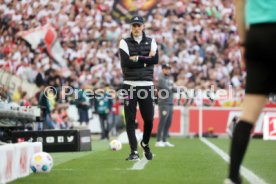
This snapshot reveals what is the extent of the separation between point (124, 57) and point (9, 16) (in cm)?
2128

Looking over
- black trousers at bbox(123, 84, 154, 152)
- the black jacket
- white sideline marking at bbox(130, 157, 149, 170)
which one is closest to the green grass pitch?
white sideline marking at bbox(130, 157, 149, 170)

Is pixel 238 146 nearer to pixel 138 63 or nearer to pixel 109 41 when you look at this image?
pixel 138 63

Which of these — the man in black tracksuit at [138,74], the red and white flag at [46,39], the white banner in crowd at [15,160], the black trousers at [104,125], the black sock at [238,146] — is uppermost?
the red and white flag at [46,39]

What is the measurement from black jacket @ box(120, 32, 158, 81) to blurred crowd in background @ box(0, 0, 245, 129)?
15.3 meters

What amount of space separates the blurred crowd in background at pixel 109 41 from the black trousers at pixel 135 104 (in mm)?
15397

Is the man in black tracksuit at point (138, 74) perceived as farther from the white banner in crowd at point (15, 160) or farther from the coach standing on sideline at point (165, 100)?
the coach standing on sideline at point (165, 100)

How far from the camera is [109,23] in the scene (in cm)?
3216

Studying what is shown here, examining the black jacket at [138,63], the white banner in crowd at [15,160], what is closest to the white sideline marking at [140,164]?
the black jacket at [138,63]

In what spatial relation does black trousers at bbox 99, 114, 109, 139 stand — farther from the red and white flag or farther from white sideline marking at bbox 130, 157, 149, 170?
white sideline marking at bbox 130, 157, 149, 170

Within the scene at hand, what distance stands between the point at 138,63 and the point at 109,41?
1974 cm

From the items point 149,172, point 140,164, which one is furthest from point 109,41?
point 149,172

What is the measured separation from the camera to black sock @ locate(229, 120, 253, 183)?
18.4 feet

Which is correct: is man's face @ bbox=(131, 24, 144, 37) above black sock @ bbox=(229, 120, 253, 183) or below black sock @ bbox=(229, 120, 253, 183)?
above

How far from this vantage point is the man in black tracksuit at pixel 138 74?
37.9 ft
